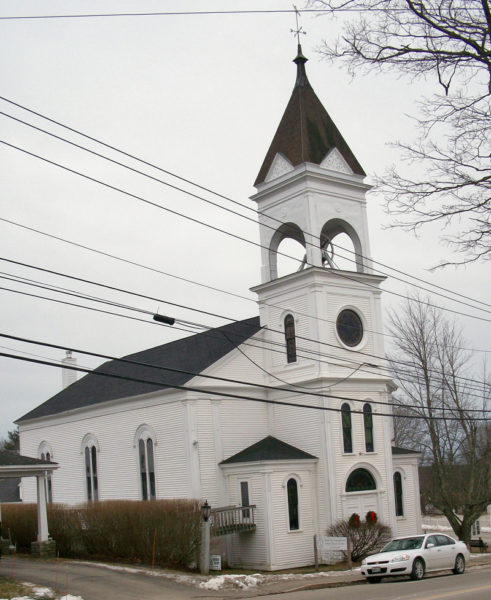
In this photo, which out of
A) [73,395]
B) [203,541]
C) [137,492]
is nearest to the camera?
[203,541]

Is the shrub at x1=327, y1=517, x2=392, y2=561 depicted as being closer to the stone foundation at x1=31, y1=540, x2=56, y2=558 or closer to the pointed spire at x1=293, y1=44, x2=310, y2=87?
the stone foundation at x1=31, y1=540, x2=56, y2=558

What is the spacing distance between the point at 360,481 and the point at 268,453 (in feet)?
13.7

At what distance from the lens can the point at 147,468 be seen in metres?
37.1

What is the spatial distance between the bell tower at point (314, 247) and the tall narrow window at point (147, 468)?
6922 millimetres

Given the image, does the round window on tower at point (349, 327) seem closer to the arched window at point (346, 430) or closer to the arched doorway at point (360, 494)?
the arched window at point (346, 430)

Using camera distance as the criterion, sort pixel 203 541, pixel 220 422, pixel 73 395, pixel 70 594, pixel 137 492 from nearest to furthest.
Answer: pixel 70 594 → pixel 203 541 → pixel 220 422 → pixel 137 492 → pixel 73 395

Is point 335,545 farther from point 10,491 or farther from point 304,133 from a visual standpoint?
point 10,491

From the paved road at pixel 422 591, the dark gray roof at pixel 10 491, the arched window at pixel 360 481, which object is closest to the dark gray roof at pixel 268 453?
the arched window at pixel 360 481

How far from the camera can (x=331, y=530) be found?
3225cm

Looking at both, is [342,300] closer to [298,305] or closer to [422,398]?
[298,305]

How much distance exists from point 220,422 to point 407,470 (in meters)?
9.52

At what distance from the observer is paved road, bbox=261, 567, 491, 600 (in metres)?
17.0

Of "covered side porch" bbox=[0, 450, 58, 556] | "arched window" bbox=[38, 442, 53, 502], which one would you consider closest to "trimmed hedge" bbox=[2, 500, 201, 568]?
"covered side porch" bbox=[0, 450, 58, 556]

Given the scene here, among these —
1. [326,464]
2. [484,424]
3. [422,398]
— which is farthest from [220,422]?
[484,424]
